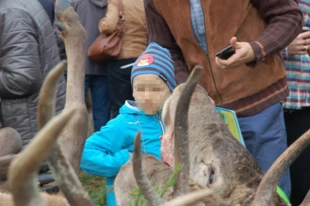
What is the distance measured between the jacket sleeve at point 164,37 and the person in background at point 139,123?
0.06 metres

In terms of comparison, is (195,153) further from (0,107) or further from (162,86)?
(0,107)

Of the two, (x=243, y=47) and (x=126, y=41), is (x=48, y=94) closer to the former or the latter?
(x=243, y=47)

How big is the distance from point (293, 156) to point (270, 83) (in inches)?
45.7

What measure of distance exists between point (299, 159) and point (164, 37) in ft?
3.74

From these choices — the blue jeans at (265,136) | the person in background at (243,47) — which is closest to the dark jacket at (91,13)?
the person in background at (243,47)

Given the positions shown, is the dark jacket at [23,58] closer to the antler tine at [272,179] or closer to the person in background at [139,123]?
the person in background at [139,123]

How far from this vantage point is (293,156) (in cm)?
251

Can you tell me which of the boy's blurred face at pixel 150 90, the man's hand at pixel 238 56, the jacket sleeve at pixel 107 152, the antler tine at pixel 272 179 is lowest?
the jacket sleeve at pixel 107 152

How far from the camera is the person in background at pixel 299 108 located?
414 centimetres

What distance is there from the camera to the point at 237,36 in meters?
3.58

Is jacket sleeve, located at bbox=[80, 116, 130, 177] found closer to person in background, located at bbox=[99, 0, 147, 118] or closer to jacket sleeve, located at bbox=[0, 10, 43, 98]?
jacket sleeve, located at bbox=[0, 10, 43, 98]

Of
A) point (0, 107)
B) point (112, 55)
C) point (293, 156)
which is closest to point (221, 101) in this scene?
point (293, 156)

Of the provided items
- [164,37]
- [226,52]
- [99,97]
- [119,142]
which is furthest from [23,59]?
[99,97]

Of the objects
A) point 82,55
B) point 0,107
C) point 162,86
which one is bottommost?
point 0,107
